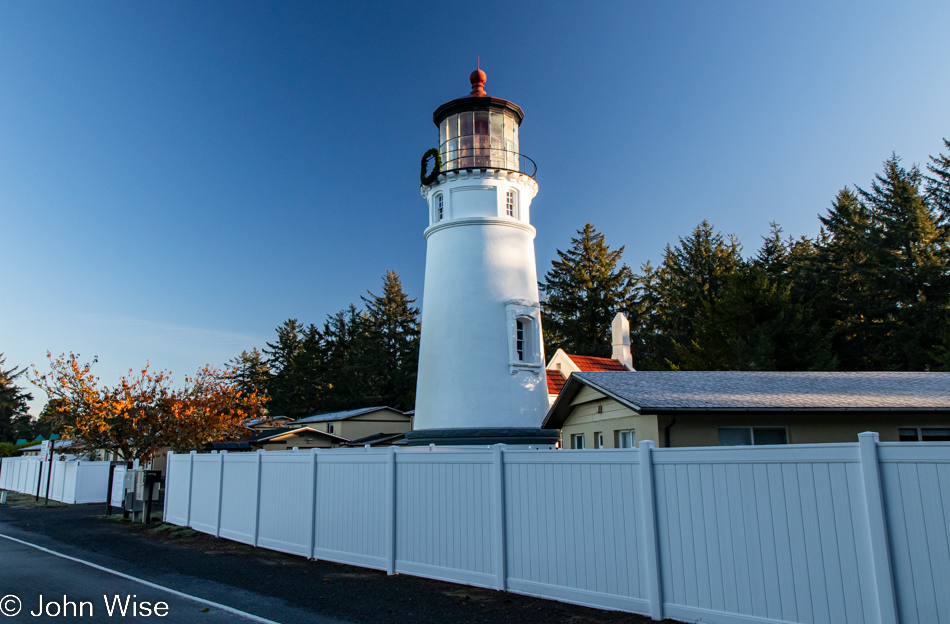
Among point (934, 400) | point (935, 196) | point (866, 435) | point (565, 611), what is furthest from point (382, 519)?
point (935, 196)

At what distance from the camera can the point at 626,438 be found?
12.7 m

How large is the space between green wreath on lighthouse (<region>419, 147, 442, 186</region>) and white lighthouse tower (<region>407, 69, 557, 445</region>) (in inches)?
5.2

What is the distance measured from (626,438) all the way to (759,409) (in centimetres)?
288

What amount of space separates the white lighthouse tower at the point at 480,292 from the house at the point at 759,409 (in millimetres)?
3448

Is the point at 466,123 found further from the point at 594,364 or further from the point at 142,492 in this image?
the point at 142,492

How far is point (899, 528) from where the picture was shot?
16.4 ft

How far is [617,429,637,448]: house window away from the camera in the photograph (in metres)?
12.4

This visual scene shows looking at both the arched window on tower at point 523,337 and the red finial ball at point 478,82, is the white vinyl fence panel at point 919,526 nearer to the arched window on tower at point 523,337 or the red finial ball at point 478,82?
the arched window on tower at point 523,337

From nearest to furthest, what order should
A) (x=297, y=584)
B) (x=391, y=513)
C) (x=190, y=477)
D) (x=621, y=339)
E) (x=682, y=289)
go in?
(x=297, y=584), (x=391, y=513), (x=190, y=477), (x=621, y=339), (x=682, y=289)

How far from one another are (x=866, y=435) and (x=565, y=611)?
3.65m

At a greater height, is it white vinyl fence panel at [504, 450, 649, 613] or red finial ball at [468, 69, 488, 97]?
red finial ball at [468, 69, 488, 97]

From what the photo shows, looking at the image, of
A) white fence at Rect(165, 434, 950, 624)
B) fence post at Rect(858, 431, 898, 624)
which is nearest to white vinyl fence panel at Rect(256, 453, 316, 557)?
white fence at Rect(165, 434, 950, 624)

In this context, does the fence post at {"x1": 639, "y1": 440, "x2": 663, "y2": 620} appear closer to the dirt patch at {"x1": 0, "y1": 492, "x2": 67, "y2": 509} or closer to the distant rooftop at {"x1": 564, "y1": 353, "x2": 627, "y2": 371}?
the distant rooftop at {"x1": 564, "y1": 353, "x2": 627, "y2": 371}

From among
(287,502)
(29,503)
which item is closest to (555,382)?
(287,502)
